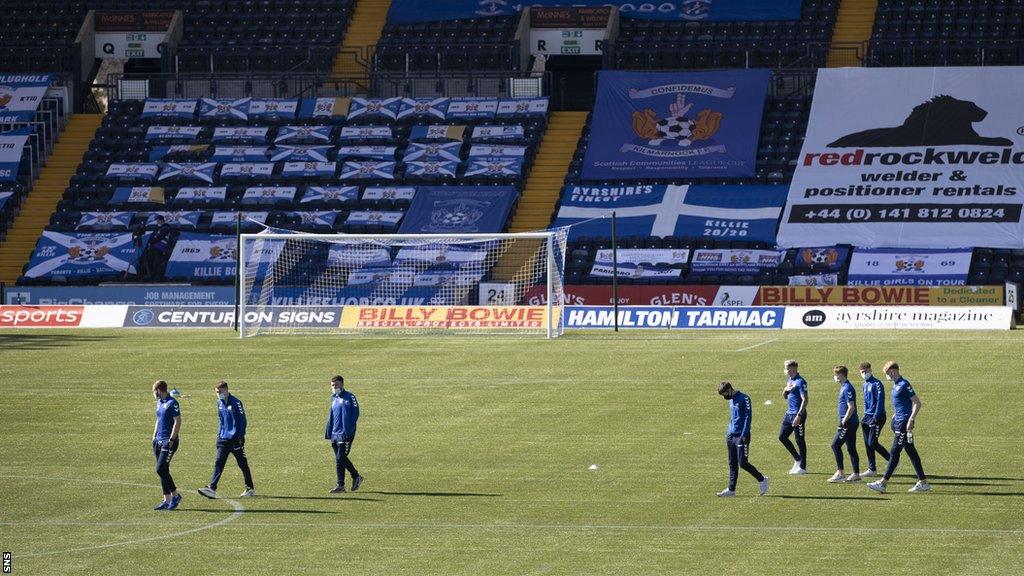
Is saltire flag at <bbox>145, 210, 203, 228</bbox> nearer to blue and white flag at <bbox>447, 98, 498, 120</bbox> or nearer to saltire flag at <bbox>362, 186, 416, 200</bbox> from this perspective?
saltire flag at <bbox>362, 186, 416, 200</bbox>

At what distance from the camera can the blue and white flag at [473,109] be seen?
67.8m

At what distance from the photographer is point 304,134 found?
2689 inches

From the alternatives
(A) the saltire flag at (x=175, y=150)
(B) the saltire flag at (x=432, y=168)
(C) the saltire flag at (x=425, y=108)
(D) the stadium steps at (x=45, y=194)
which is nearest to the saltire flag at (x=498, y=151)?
(B) the saltire flag at (x=432, y=168)

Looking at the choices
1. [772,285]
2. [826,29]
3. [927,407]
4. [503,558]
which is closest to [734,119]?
[826,29]

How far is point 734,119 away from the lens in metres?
65.1

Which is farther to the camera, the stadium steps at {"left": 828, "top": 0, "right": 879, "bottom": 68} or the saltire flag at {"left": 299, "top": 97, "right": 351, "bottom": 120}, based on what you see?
the saltire flag at {"left": 299, "top": 97, "right": 351, "bottom": 120}

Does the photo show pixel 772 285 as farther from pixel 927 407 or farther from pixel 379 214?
pixel 927 407

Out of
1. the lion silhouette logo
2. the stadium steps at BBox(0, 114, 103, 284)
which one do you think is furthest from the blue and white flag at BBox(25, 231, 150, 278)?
the lion silhouette logo

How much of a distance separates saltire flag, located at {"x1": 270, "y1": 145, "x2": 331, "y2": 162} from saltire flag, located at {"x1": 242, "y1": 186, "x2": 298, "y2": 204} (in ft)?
7.02

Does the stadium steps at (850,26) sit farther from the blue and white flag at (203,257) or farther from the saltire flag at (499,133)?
the blue and white flag at (203,257)

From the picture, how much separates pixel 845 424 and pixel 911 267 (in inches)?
1290

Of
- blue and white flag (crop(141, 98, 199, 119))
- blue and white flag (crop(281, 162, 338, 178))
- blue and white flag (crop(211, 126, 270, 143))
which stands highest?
blue and white flag (crop(141, 98, 199, 119))

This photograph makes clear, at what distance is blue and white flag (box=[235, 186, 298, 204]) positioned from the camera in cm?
6469

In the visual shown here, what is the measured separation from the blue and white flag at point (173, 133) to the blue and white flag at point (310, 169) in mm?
5069
